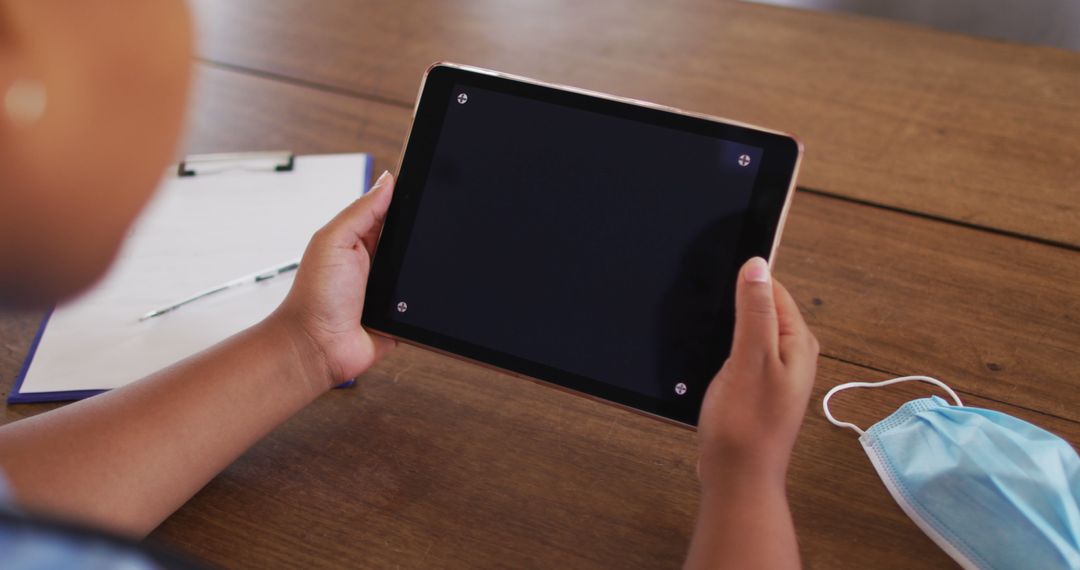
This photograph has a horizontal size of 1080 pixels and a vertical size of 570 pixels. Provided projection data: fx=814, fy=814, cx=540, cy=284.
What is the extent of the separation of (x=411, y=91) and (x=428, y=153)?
357 millimetres

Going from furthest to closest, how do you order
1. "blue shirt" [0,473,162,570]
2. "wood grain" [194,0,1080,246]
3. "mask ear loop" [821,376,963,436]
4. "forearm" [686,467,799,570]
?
"wood grain" [194,0,1080,246], "mask ear loop" [821,376,963,436], "forearm" [686,467,799,570], "blue shirt" [0,473,162,570]

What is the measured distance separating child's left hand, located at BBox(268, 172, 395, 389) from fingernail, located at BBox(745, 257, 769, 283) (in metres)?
0.30

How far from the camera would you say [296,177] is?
2.92 feet

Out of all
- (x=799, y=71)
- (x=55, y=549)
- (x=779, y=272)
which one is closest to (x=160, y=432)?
(x=55, y=549)

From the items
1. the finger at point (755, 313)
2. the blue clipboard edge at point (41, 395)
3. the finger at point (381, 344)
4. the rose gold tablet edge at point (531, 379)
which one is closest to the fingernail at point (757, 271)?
the finger at point (755, 313)

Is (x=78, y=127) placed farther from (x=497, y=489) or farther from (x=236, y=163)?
(x=236, y=163)

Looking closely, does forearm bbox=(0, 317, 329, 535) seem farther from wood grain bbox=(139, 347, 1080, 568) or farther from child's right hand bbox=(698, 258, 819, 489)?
child's right hand bbox=(698, 258, 819, 489)

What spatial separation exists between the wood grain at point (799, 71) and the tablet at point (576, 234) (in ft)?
0.93

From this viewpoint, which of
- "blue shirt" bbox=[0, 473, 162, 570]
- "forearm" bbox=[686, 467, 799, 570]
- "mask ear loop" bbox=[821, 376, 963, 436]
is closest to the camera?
"blue shirt" bbox=[0, 473, 162, 570]

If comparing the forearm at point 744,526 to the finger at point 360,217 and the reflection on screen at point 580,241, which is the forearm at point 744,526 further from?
the finger at point 360,217

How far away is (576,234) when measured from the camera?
2.08 ft

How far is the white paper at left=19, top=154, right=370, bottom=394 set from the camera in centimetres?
70

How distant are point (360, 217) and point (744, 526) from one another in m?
0.38

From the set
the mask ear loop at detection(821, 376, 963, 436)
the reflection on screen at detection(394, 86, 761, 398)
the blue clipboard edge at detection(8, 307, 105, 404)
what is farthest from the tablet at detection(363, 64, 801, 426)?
the blue clipboard edge at detection(8, 307, 105, 404)
